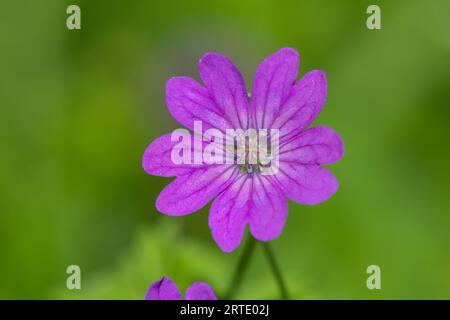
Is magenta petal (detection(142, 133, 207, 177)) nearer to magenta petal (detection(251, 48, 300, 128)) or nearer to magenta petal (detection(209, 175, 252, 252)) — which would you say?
magenta petal (detection(209, 175, 252, 252))

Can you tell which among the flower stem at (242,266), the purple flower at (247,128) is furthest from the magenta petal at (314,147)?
the flower stem at (242,266)

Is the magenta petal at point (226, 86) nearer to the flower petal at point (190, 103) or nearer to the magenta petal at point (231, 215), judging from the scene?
the flower petal at point (190, 103)

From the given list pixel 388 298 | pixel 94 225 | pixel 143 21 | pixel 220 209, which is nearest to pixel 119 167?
pixel 94 225

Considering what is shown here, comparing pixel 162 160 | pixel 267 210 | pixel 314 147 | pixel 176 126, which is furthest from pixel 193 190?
pixel 176 126

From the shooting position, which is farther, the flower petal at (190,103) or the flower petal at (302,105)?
the flower petal at (190,103)

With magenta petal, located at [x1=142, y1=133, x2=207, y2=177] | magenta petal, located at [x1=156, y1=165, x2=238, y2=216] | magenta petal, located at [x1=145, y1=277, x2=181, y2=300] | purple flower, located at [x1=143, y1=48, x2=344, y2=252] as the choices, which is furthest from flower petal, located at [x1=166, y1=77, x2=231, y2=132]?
magenta petal, located at [x1=145, y1=277, x2=181, y2=300]
